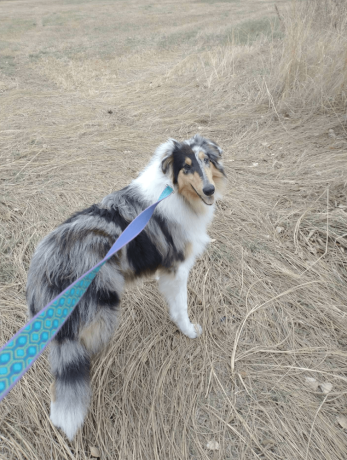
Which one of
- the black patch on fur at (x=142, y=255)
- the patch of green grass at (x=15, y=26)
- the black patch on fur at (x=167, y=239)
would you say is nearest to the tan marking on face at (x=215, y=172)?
the black patch on fur at (x=167, y=239)

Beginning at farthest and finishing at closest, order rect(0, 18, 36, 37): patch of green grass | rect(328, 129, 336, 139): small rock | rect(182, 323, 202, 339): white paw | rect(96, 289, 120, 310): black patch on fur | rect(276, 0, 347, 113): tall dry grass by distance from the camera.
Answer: rect(0, 18, 36, 37): patch of green grass, rect(276, 0, 347, 113): tall dry grass, rect(328, 129, 336, 139): small rock, rect(182, 323, 202, 339): white paw, rect(96, 289, 120, 310): black patch on fur

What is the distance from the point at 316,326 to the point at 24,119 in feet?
21.5

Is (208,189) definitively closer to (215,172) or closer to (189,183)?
(189,183)

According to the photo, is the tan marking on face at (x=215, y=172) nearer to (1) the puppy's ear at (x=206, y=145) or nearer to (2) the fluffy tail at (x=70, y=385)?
(1) the puppy's ear at (x=206, y=145)

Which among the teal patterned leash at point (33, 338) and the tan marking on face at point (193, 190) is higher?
the teal patterned leash at point (33, 338)

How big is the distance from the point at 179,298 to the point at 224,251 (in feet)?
3.35

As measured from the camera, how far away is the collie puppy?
1.82 m

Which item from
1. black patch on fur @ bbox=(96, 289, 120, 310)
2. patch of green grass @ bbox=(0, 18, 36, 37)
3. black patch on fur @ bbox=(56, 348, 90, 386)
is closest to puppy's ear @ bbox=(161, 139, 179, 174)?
black patch on fur @ bbox=(96, 289, 120, 310)

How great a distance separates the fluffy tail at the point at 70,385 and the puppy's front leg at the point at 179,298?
0.88m

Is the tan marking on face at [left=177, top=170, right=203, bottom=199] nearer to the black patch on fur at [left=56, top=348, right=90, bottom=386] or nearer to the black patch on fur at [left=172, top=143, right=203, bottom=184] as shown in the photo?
the black patch on fur at [left=172, top=143, right=203, bottom=184]

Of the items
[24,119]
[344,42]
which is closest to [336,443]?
[344,42]

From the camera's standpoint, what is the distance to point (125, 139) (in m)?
5.60

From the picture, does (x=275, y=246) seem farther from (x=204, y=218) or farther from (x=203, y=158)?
(x=203, y=158)

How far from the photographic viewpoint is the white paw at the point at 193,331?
258 centimetres
